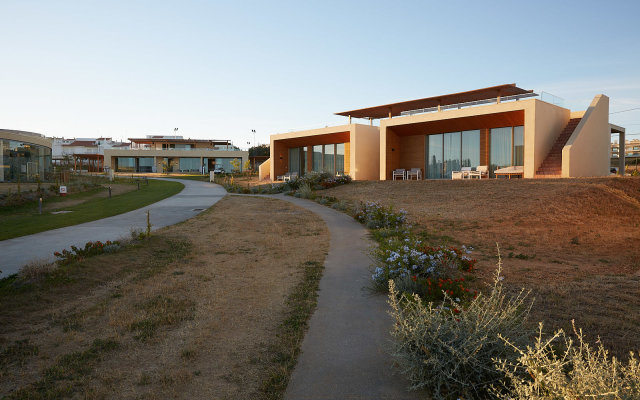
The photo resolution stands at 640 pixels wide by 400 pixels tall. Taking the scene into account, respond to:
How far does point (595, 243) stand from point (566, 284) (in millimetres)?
4502

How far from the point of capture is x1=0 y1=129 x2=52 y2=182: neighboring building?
24375 mm

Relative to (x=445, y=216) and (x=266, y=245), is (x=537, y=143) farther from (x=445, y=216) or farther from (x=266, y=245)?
(x=266, y=245)

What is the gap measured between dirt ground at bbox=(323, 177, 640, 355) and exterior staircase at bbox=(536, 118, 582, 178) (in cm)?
278

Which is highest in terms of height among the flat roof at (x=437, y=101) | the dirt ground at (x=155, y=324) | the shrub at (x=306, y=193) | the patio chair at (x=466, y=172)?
the flat roof at (x=437, y=101)

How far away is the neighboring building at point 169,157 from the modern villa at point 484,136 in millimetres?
31604

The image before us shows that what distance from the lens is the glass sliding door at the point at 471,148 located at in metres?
21.2

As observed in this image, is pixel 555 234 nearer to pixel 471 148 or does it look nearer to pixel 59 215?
pixel 471 148

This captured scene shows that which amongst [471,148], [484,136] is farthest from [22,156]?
[484,136]

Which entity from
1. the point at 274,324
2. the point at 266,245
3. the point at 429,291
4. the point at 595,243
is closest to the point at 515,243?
the point at 595,243

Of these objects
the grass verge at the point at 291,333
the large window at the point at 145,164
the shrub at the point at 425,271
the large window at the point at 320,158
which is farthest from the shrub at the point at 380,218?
the large window at the point at 145,164

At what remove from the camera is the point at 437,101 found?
69.5 ft

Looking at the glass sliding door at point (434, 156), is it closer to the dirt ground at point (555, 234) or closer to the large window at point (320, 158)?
the dirt ground at point (555, 234)

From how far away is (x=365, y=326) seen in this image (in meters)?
4.32

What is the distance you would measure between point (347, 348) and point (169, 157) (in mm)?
58424
